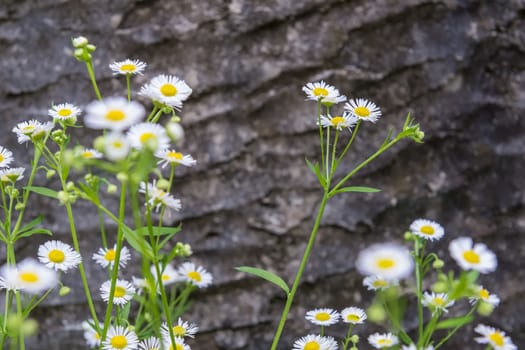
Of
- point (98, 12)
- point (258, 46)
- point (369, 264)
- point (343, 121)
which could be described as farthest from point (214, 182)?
point (369, 264)

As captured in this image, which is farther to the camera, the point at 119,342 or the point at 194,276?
the point at 194,276

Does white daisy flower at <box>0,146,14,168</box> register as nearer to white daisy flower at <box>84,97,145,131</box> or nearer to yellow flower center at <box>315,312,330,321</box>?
white daisy flower at <box>84,97,145,131</box>

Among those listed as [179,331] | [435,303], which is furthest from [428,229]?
[179,331]

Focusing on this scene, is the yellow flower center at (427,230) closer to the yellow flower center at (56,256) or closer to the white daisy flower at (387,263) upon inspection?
the white daisy flower at (387,263)

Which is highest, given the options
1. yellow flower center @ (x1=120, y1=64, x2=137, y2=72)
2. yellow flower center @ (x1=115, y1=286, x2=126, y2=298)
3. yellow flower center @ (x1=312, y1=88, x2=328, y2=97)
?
yellow flower center @ (x1=120, y1=64, x2=137, y2=72)

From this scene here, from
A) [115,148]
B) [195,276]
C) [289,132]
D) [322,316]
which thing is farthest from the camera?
[289,132]

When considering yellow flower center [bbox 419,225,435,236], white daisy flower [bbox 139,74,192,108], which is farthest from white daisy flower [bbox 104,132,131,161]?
yellow flower center [bbox 419,225,435,236]

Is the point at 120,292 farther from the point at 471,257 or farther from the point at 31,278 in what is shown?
the point at 471,257
